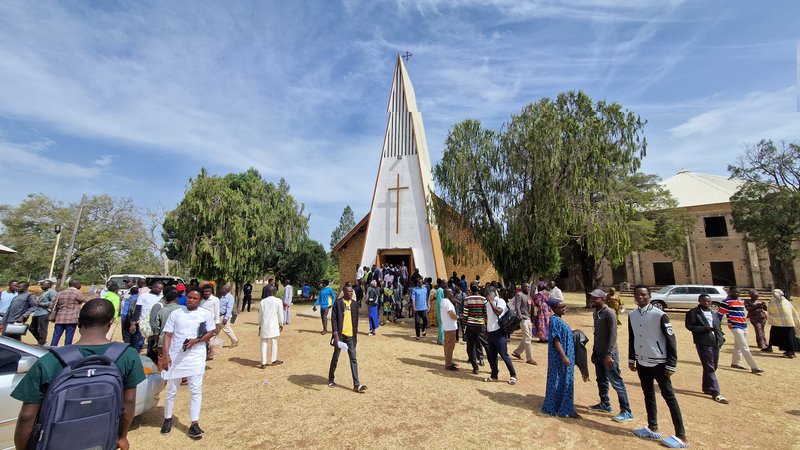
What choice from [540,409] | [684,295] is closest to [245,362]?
[540,409]

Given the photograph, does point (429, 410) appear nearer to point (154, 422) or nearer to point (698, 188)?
point (154, 422)

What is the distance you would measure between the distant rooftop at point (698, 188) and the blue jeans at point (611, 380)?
31.2m

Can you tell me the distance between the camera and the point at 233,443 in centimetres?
427

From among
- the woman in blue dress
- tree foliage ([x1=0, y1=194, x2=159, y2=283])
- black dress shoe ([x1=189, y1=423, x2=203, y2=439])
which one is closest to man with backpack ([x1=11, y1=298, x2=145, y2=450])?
black dress shoe ([x1=189, y1=423, x2=203, y2=439])

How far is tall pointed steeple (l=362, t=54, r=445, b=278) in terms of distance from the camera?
17.2 m

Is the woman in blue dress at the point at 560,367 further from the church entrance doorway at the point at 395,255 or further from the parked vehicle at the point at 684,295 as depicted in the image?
the parked vehicle at the point at 684,295

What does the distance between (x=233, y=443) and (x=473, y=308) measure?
4.19 m

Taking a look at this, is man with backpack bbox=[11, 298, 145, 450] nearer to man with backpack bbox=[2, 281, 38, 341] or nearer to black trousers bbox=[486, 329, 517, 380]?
black trousers bbox=[486, 329, 517, 380]

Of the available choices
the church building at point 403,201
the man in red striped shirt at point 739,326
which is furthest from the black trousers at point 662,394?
the church building at point 403,201

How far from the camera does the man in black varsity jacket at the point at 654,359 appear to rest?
4.25 metres

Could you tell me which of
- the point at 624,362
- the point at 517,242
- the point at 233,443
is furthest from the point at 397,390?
the point at 517,242

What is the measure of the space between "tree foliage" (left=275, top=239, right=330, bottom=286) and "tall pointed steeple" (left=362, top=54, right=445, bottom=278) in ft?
26.4

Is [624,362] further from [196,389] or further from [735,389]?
[196,389]

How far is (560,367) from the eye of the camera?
5.04 m
